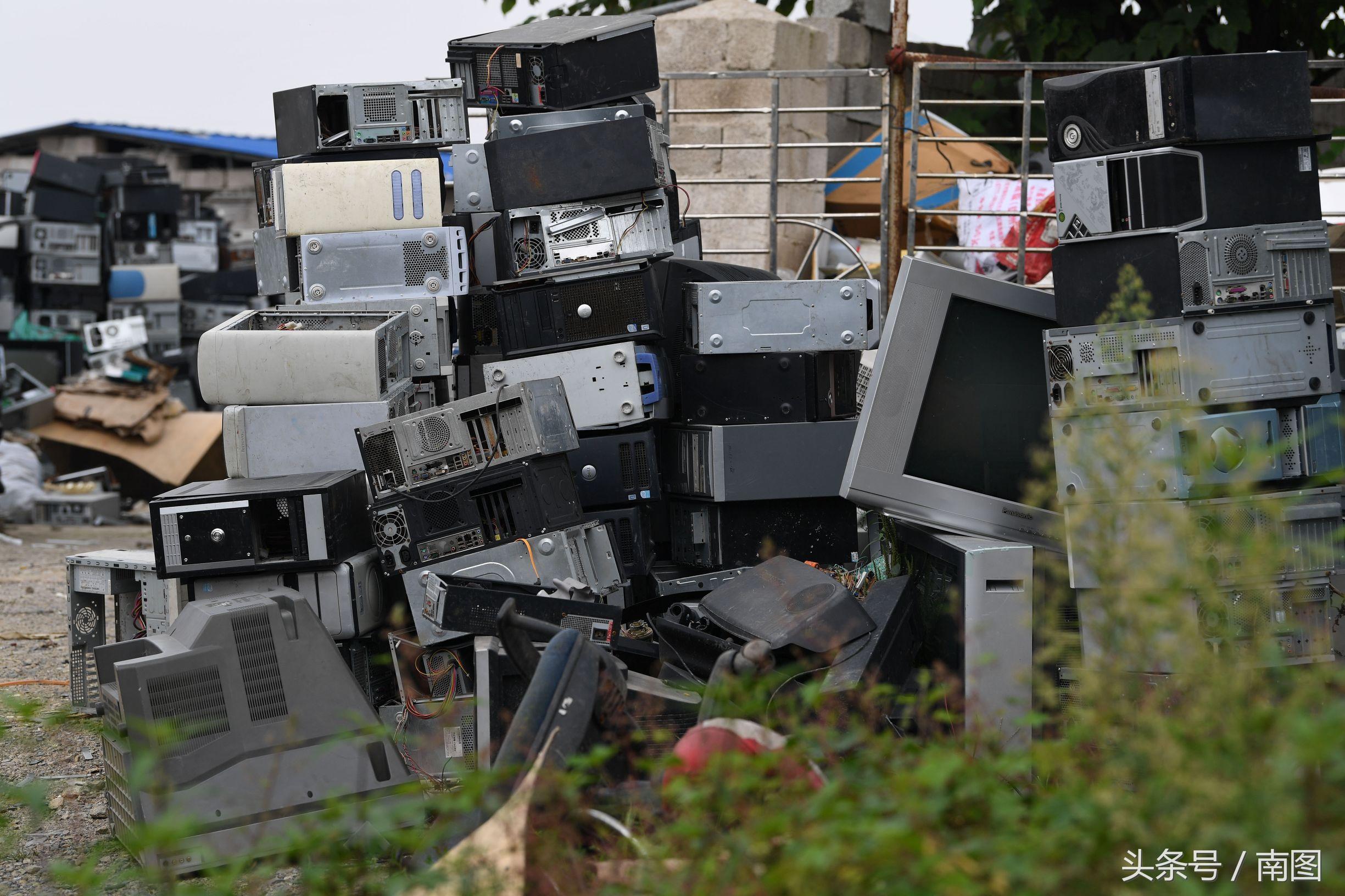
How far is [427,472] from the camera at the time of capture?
13.2 ft

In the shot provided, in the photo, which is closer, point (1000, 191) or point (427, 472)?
point (427, 472)

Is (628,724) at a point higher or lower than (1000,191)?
lower

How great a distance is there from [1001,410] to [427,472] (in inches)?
74.1

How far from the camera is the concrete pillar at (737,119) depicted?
8.84 metres

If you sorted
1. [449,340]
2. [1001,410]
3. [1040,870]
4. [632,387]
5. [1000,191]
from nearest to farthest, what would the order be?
[1040,870] → [1001,410] → [632,387] → [449,340] → [1000,191]

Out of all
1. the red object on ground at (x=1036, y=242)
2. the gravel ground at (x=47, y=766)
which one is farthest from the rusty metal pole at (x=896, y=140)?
the gravel ground at (x=47, y=766)

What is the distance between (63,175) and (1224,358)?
43.1ft

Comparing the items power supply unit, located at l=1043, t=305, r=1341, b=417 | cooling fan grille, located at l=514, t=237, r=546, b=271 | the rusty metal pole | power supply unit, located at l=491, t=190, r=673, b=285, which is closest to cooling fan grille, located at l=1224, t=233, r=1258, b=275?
power supply unit, located at l=1043, t=305, r=1341, b=417

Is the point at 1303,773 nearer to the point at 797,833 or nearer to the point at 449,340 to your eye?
the point at 797,833

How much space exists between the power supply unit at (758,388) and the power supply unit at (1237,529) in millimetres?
1472

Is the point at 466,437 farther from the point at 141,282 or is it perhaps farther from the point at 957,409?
the point at 141,282

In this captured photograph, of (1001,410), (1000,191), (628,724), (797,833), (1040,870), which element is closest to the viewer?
(1040,870)

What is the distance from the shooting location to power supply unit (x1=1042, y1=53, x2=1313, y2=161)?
339 centimetres

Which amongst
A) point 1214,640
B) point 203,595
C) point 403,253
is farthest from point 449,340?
point 1214,640
